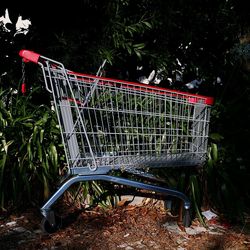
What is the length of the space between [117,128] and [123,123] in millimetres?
85

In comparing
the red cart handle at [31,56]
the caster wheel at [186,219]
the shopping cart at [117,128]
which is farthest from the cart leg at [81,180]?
the red cart handle at [31,56]

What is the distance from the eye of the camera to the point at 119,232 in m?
3.47

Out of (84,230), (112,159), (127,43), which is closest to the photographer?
(112,159)

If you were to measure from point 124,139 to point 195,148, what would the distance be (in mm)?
610

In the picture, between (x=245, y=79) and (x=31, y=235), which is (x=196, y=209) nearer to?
(x=31, y=235)

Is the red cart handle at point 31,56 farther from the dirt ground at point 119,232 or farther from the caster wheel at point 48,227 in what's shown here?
the dirt ground at point 119,232

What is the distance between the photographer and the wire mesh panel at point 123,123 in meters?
3.06

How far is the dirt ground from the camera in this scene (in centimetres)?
328

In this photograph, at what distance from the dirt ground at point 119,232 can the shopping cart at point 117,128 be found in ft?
0.48

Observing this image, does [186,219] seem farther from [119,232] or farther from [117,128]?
[117,128]

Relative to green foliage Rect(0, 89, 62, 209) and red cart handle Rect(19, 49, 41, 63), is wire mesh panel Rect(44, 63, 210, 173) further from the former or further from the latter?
green foliage Rect(0, 89, 62, 209)

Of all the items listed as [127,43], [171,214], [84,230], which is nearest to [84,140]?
[84,230]

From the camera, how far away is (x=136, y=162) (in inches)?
129

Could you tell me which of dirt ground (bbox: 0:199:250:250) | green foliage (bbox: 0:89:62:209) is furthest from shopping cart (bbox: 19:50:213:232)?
green foliage (bbox: 0:89:62:209)
